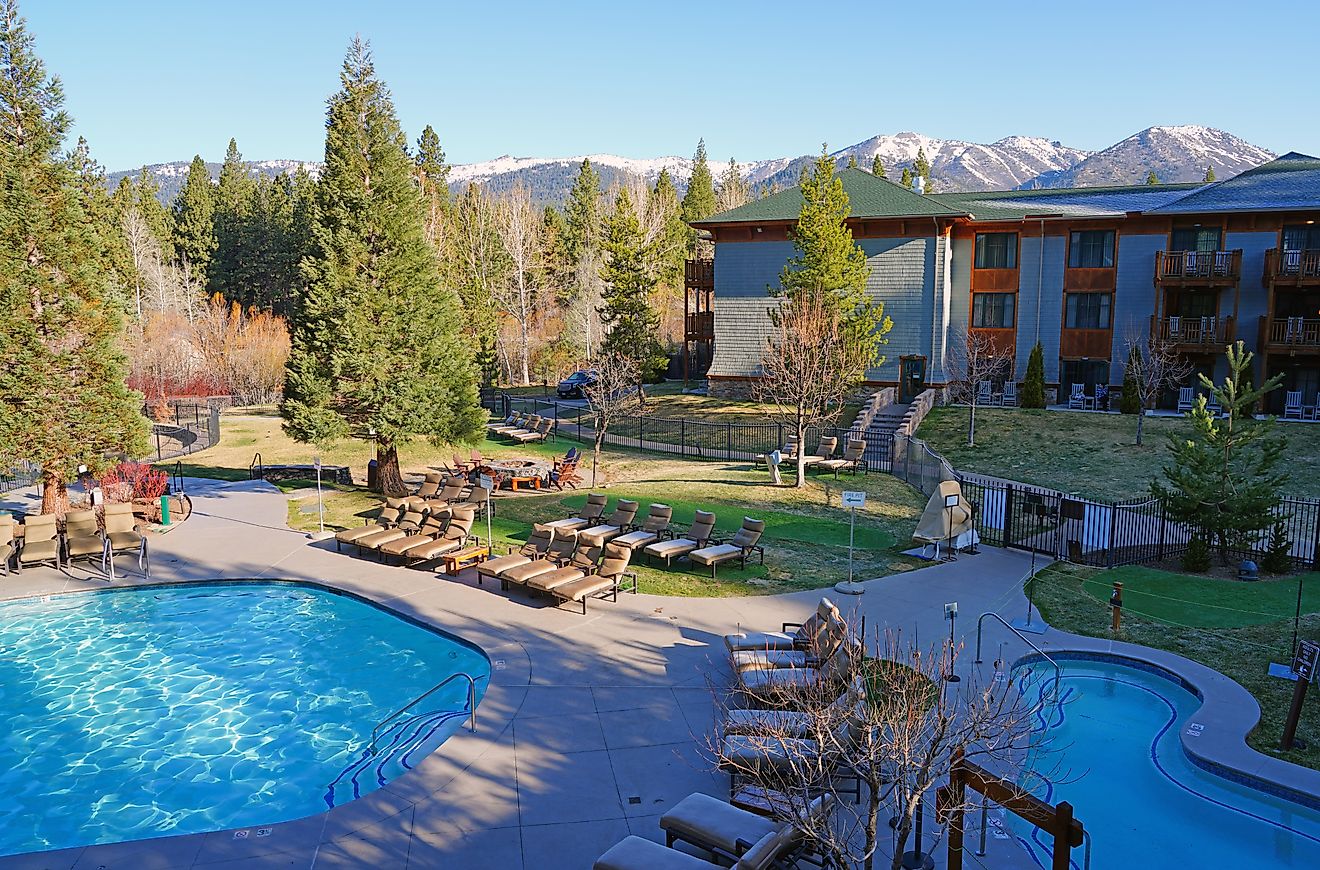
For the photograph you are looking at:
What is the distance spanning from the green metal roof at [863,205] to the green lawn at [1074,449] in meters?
9.24

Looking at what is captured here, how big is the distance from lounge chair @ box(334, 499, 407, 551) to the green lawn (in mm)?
19388

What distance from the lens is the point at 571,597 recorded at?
51.2 ft

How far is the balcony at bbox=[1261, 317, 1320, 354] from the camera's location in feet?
112

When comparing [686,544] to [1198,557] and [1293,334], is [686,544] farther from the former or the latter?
[1293,334]

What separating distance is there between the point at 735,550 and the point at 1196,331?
1132 inches

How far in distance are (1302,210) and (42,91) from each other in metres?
42.1

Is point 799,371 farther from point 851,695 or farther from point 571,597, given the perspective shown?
point 851,695

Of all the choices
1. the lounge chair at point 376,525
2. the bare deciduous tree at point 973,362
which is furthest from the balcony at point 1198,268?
the lounge chair at point 376,525

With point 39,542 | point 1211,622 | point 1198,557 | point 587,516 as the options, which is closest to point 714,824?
point 1211,622

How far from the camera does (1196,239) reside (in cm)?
3769

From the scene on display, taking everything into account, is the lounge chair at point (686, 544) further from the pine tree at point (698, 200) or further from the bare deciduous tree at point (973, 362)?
the pine tree at point (698, 200)

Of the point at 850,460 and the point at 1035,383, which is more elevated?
the point at 1035,383

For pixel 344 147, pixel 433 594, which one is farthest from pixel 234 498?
pixel 433 594

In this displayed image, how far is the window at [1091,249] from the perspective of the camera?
1555 inches
